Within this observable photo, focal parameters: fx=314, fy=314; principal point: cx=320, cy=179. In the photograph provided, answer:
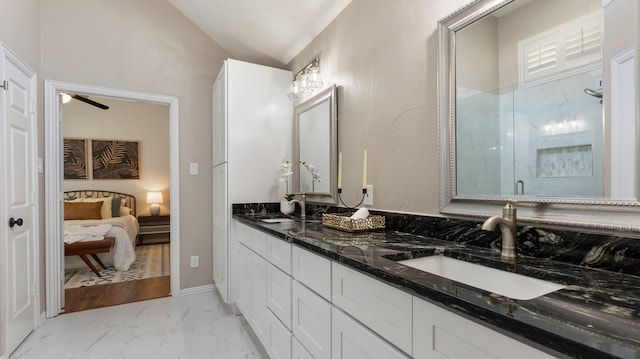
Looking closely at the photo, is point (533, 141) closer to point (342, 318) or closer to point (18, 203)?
point (342, 318)

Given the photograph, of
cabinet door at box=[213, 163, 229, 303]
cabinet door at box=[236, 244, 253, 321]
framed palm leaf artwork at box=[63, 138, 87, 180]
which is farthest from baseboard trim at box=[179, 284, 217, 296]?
framed palm leaf artwork at box=[63, 138, 87, 180]

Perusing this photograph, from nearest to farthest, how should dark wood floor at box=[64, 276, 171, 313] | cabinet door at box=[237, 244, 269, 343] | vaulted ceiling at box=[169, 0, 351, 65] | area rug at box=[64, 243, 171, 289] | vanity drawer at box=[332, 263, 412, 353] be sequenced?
vanity drawer at box=[332, 263, 412, 353]
cabinet door at box=[237, 244, 269, 343]
vaulted ceiling at box=[169, 0, 351, 65]
dark wood floor at box=[64, 276, 171, 313]
area rug at box=[64, 243, 171, 289]

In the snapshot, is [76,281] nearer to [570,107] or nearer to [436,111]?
[436,111]

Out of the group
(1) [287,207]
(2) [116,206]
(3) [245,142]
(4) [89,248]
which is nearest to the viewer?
(1) [287,207]

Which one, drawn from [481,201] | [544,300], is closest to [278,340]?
[481,201]

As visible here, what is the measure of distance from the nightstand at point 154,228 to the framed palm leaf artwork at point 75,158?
1.23 m

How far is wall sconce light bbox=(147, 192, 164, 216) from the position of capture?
18.8 ft

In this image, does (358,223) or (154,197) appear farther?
(154,197)

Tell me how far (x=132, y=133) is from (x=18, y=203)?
12.9 feet

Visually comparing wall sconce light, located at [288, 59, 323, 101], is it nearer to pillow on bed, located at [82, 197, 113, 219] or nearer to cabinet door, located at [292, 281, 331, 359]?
cabinet door, located at [292, 281, 331, 359]

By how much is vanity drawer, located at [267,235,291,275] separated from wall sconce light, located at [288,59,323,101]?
1338 millimetres

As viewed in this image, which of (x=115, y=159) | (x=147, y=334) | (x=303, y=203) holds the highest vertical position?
(x=115, y=159)

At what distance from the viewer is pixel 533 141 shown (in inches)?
42.6

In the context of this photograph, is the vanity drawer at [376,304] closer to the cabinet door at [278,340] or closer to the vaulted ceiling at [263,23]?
the cabinet door at [278,340]
